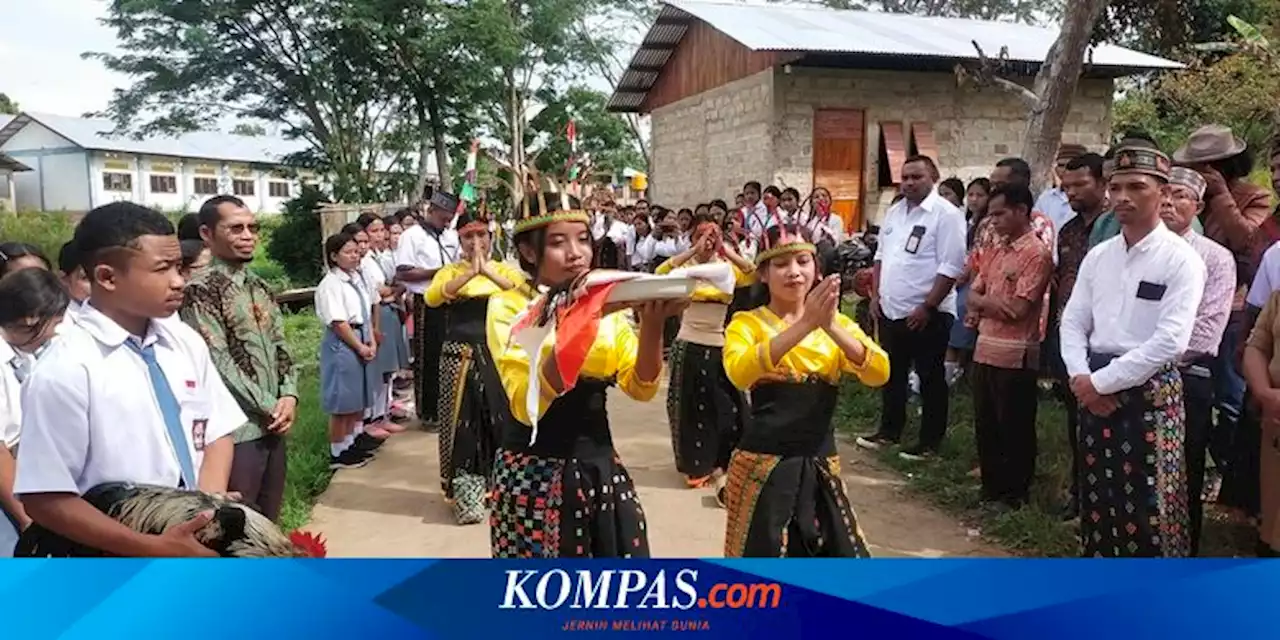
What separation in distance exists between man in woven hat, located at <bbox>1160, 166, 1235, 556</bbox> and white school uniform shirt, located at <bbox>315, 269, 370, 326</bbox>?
417 centimetres

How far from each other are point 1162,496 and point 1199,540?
104 cm

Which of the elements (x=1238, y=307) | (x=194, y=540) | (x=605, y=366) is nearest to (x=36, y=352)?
(x=194, y=540)

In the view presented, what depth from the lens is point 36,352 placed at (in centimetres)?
287

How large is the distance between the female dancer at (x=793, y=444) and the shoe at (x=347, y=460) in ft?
11.0

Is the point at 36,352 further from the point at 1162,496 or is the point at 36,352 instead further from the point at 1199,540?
the point at 1199,540

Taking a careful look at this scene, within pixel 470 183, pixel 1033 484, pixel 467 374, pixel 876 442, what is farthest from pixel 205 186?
pixel 1033 484

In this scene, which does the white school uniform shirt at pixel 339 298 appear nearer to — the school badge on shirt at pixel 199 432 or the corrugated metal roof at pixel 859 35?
the school badge on shirt at pixel 199 432

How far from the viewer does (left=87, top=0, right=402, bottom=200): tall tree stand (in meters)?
A: 15.4

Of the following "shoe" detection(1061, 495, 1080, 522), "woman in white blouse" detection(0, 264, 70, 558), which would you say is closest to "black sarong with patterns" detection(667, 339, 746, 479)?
"shoe" detection(1061, 495, 1080, 522)

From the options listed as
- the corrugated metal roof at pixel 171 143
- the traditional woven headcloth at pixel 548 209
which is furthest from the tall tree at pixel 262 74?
the traditional woven headcloth at pixel 548 209

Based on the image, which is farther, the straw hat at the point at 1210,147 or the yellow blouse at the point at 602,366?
the straw hat at the point at 1210,147

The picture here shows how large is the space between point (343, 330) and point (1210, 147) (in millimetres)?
4553

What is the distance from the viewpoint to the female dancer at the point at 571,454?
8.06 ft

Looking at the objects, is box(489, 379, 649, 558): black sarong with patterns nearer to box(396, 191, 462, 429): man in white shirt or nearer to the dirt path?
the dirt path
